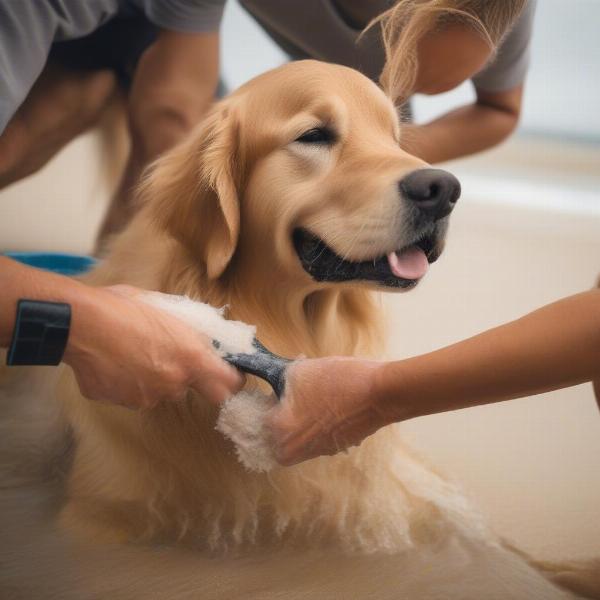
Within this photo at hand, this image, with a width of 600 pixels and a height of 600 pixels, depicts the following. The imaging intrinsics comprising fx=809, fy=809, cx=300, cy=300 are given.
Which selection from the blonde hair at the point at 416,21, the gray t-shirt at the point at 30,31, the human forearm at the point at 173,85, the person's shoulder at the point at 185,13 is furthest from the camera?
the human forearm at the point at 173,85

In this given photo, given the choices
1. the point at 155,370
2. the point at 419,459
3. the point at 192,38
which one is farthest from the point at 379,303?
the point at 192,38

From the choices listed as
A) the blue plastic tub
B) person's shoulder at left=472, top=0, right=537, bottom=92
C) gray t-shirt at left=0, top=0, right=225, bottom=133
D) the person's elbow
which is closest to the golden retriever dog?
gray t-shirt at left=0, top=0, right=225, bottom=133

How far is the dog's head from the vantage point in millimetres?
1036

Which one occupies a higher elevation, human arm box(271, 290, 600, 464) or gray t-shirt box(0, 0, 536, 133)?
gray t-shirt box(0, 0, 536, 133)

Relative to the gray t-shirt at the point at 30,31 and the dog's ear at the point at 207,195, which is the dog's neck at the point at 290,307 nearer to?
the dog's ear at the point at 207,195

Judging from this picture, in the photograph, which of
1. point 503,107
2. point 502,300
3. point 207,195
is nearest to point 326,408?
point 207,195

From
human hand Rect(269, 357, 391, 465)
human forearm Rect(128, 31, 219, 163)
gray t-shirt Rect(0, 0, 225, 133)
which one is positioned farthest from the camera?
human forearm Rect(128, 31, 219, 163)

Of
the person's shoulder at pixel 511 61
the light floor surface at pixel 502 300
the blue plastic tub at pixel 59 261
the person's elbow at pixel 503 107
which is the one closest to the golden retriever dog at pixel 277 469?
the light floor surface at pixel 502 300

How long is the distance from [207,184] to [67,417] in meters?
0.49

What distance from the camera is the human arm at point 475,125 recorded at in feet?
6.23

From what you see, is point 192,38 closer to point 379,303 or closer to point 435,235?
point 379,303

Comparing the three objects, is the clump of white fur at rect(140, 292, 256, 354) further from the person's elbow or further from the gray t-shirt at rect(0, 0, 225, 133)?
the person's elbow

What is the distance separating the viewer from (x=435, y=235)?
105 cm

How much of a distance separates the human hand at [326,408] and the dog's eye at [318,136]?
31 centimetres
